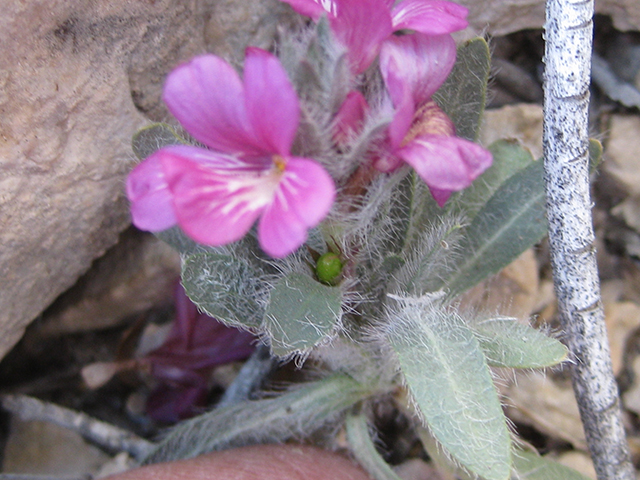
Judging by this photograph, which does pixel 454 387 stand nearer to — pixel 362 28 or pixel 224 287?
pixel 224 287

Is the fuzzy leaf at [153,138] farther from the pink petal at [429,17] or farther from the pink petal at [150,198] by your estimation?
the pink petal at [429,17]

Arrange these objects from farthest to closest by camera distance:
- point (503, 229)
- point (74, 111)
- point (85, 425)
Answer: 1. point (85, 425)
2. point (503, 229)
3. point (74, 111)

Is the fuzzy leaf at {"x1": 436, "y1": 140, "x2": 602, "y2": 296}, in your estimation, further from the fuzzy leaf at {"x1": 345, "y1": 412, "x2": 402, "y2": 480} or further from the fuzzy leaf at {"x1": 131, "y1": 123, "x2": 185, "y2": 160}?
the fuzzy leaf at {"x1": 131, "y1": 123, "x2": 185, "y2": 160}

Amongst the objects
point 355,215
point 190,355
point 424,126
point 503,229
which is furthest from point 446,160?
point 190,355

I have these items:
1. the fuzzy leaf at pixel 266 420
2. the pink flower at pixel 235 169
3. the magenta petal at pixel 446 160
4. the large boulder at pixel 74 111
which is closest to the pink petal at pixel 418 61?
the magenta petal at pixel 446 160

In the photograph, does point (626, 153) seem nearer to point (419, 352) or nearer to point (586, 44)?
point (586, 44)

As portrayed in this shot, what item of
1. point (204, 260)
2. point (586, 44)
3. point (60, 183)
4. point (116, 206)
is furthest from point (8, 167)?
point (586, 44)

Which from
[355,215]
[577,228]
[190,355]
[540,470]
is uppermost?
[355,215]
